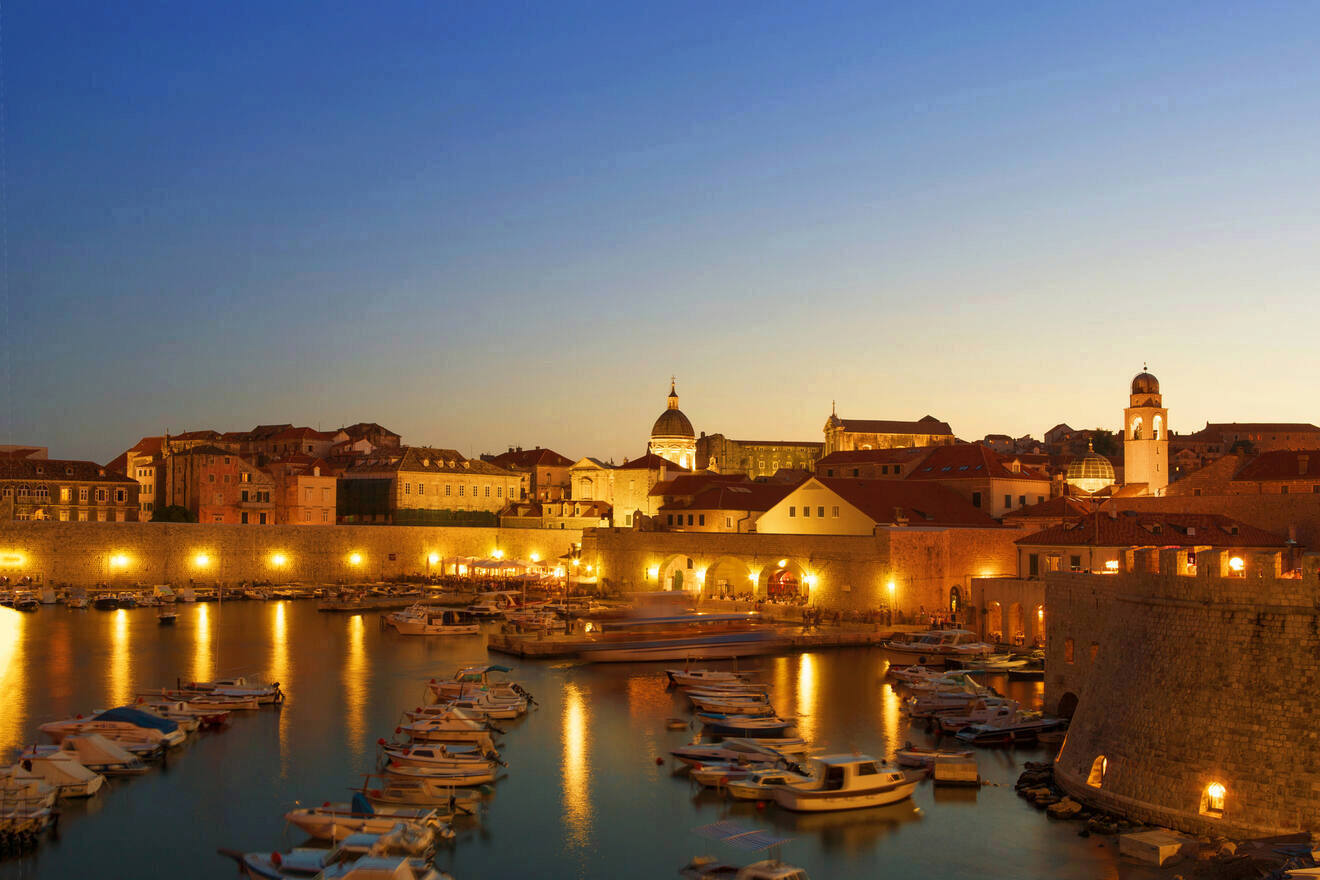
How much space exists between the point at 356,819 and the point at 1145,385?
39.3 metres

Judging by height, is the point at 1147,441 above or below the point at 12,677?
above

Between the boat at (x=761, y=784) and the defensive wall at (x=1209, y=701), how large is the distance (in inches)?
142

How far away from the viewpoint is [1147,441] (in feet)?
149

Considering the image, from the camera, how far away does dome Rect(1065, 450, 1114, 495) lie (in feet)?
160

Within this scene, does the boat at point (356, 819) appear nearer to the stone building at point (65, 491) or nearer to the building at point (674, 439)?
the stone building at point (65, 491)

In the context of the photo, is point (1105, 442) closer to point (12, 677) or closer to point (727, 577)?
point (727, 577)

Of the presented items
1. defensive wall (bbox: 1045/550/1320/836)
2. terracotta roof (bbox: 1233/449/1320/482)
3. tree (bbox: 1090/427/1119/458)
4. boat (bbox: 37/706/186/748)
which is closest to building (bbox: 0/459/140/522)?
boat (bbox: 37/706/186/748)

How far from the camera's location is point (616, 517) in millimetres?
58844

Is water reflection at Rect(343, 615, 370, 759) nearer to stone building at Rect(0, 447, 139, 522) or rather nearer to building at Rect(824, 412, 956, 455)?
stone building at Rect(0, 447, 139, 522)

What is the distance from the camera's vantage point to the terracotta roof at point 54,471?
159 feet

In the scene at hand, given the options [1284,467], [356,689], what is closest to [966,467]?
[1284,467]

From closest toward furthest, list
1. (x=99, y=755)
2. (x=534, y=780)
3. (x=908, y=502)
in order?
(x=99, y=755)
(x=534, y=780)
(x=908, y=502)

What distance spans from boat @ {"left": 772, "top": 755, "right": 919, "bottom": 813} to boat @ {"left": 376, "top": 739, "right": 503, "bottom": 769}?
169 inches

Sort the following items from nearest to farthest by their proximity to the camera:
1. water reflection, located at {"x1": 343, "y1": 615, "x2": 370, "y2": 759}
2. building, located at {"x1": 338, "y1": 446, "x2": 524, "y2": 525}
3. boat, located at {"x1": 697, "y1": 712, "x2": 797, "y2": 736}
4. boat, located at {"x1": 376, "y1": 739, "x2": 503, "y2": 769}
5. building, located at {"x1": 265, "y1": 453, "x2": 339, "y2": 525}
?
boat, located at {"x1": 376, "y1": 739, "x2": 503, "y2": 769}, water reflection, located at {"x1": 343, "y1": 615, "x2": 370, "y2": 759}, boat, located at {"x1": 697, "y1": 712, "x2": 797, "y2": 736}, building, located at {"x1": 265, "y1": 453, "x2": 339, "y2": 525}, building, located at {"x1": 338, "y1": 446, "x2": 524, "y2": 525}
